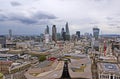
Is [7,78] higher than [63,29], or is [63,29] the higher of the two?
[63,29]

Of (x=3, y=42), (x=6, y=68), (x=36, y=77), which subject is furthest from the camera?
(x=3, y=42)

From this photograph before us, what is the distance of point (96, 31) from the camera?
167250 millimetres

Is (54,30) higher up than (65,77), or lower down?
higher up

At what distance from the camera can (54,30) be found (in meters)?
134

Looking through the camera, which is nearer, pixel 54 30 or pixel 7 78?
pixel 7 78

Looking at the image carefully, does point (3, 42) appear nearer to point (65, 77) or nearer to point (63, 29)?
point (63, 29)

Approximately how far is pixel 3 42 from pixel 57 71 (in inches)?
2965

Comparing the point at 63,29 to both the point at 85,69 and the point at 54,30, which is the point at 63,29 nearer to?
the point at 54,30

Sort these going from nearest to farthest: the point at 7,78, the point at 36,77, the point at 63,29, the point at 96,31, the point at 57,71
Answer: the point at 36,77
the point at 57,71
the point at 7,78
the point at 63,29
the point at 96,31

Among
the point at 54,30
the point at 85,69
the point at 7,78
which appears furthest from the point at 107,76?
the point at 54,30

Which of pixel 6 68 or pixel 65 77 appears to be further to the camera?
pixel 6 68

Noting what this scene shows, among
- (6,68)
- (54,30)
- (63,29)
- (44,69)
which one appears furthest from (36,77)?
(63,29)

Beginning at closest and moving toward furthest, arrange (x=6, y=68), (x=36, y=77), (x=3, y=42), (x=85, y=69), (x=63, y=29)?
(x=36, y=77), (x=85, y=69), (x=6, y=68), (x=3, y=42), (x=63, y=29)

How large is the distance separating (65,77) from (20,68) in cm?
1547
